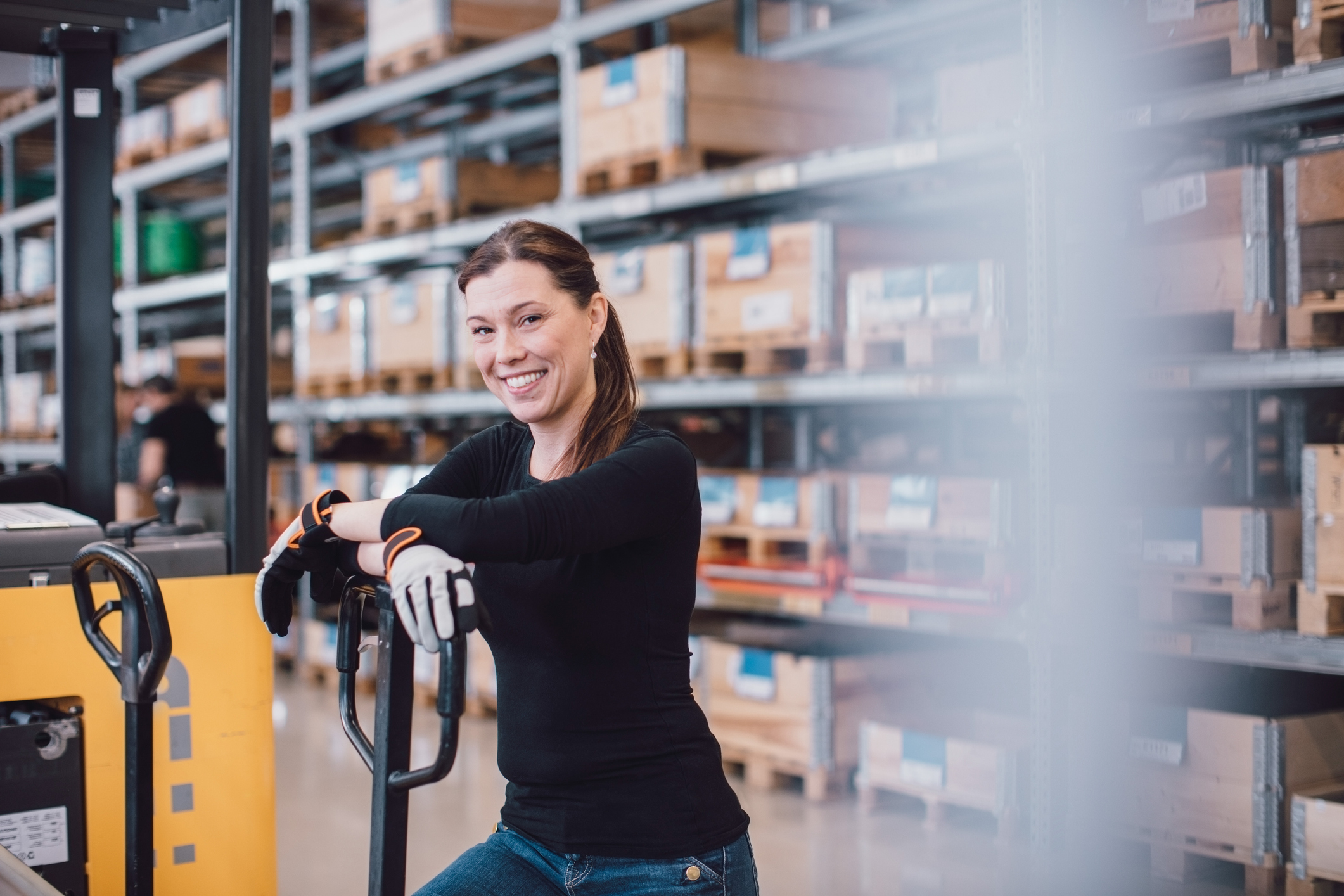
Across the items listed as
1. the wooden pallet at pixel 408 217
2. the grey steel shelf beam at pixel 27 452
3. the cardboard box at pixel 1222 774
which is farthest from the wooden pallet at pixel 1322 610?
the grey steel shelf beam at pixel 27 452

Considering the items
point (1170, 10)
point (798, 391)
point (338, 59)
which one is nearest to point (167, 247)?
point (338, 59)

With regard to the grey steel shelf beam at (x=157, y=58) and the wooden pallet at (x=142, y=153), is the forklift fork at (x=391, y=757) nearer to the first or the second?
the grey steel shelf beam at (x=157, y=58)

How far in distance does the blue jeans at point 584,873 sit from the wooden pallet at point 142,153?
908cm

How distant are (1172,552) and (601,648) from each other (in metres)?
2.87

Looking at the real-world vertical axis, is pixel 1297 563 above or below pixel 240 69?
below

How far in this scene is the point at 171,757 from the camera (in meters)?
2.91

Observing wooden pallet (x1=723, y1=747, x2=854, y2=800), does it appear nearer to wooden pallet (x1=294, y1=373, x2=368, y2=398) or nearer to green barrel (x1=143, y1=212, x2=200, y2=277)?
wooden pallet (x1=294, y1=373, x2=368, y2=398)

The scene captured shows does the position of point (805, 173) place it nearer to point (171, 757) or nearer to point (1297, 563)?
point (1297, 563)

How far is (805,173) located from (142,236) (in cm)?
705

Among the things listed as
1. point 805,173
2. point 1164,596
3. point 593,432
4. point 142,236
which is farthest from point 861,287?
point 142,236

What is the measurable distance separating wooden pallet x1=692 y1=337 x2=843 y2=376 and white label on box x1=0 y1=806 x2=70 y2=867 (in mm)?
3387

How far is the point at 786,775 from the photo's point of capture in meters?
5.52

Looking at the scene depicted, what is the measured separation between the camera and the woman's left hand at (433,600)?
1.77 metres

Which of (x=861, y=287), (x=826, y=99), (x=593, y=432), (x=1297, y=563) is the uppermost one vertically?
(x=826, y=99)
